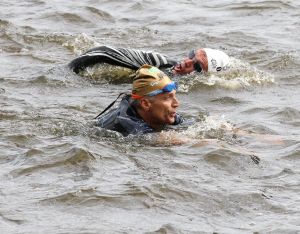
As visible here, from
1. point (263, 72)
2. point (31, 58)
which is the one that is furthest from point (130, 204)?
point (31, 58)

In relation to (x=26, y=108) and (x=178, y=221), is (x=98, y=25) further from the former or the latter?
(x=178, y=221)

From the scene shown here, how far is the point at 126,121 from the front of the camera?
31.7ft

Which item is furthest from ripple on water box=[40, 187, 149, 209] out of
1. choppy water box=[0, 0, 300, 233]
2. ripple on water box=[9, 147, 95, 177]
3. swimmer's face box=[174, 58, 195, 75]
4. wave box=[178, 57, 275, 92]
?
swimmer's face box=[174, 58, 195, 75]

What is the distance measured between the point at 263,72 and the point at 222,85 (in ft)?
3.33

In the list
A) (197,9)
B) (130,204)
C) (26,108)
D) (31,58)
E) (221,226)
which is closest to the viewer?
(221,226)

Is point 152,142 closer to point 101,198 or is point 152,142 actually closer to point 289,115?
point 101,198

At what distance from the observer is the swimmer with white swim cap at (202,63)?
12.6 m

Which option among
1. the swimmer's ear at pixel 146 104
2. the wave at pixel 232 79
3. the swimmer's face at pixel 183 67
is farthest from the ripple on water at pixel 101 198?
the swimmer's face at pixel 183 67

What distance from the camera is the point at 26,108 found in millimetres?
11336

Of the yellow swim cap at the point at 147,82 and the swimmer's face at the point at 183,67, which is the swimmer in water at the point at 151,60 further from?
the yellow swim cap at the point at 147,82

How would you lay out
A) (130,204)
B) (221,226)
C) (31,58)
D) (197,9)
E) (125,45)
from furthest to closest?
(197,9), (125,45), (31,58), (130,204), (221,226)

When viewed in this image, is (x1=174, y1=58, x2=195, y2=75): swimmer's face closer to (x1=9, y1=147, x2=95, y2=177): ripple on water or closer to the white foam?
the white foam

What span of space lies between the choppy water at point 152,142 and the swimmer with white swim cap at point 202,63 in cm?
14

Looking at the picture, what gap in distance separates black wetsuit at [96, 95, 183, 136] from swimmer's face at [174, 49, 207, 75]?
2775 millimetres
